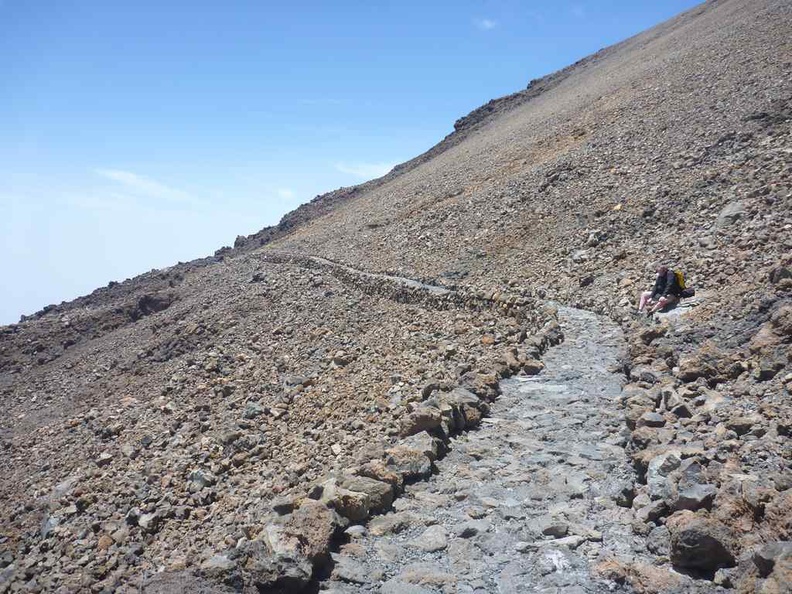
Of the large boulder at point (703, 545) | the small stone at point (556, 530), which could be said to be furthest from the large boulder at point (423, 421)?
the large boulder at point (703, 545)

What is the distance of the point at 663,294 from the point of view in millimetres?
12680

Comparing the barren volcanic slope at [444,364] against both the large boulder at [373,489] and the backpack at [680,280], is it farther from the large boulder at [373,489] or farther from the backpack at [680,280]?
the backpack at [680,280]

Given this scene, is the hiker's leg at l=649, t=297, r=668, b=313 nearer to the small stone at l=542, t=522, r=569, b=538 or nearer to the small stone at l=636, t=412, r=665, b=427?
the small stone at l=636, t=412, r=665, b=427

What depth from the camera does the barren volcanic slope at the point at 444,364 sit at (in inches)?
217

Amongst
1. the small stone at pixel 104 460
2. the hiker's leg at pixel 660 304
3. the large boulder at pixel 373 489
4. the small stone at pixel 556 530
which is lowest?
the small stone at pixel 556 530

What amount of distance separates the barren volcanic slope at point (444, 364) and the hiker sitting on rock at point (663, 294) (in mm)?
667

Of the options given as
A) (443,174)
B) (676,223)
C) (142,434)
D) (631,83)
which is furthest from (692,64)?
(142,434)

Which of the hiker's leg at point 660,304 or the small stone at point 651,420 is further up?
the hiker's leg at point 660,304

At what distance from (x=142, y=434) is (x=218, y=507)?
693 cm

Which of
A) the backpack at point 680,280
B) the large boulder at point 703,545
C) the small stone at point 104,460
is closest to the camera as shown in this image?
the large boulder at point 703,545

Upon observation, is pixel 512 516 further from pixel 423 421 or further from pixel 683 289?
pixel 683 289

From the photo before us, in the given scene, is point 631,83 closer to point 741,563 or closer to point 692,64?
point 692,64

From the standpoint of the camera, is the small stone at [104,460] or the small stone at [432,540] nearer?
the small stone at [432,540]

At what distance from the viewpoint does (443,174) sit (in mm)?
39125
